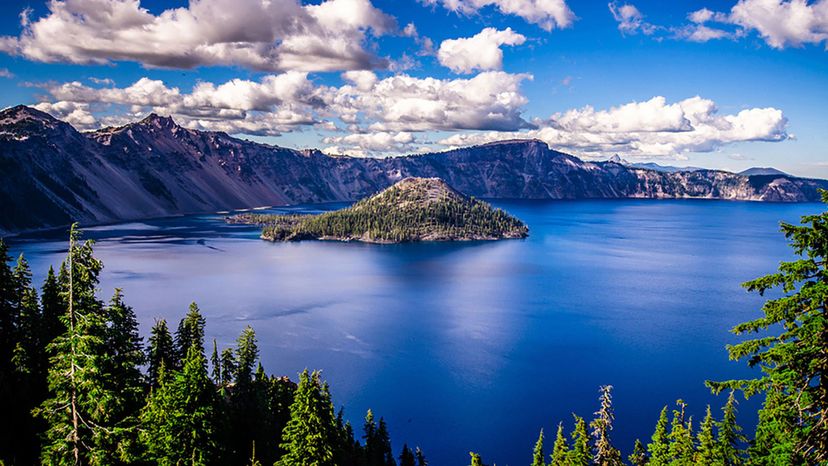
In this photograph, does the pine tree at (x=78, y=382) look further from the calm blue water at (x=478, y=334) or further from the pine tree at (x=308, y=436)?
the calm blue water at (x=478, y=334)

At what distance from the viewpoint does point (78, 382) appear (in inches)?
821

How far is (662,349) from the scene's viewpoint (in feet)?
350

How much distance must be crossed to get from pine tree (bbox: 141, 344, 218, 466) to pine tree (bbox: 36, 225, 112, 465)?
846 centimetres

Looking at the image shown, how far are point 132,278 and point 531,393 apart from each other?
134m

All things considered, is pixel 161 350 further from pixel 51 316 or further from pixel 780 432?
pixel 780 432

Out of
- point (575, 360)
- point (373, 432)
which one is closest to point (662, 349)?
point (575, 360)

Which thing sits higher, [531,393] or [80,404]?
[80,404]

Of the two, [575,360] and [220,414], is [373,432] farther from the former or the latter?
[575,360]

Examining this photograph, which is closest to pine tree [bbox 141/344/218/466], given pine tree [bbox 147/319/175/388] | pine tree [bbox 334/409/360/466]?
pine tree [bbox 334/409/360/466]

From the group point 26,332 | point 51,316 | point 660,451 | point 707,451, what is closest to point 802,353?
point 707,451

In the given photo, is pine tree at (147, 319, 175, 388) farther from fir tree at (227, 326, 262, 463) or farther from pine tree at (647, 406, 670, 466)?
pine tree at (647, 406, 670, 466)

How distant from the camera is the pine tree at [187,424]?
1179 inches

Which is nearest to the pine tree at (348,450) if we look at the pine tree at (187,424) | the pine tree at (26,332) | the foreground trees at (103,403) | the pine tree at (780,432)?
the foreground trees at (103,403)

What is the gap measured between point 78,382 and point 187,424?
1059cm
